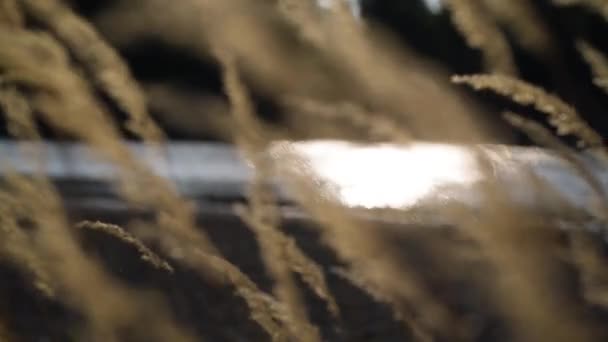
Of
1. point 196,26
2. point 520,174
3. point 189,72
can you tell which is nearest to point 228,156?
point 189,72

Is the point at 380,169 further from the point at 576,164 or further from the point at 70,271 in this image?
the point at 576,164

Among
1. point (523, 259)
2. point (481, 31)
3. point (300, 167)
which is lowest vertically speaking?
point (523, 259)

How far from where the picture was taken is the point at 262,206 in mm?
1479

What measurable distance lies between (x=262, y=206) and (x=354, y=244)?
0.21m

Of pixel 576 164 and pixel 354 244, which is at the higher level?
pixel 576 164

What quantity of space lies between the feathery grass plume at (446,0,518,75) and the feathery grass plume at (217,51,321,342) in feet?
1.05

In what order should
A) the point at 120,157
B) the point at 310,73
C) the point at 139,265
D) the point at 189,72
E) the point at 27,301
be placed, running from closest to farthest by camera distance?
the point at 120,157
the point at 310,73
the point at 27,301
the point at 139,265
the point at 189,72

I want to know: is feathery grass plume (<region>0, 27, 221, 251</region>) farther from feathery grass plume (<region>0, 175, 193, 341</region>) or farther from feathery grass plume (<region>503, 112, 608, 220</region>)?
feathery grass plume (<region>503, 112, 608, 220</region>)

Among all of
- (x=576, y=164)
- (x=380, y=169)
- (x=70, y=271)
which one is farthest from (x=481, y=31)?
(x=380, y=169)

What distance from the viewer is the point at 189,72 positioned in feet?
30.1

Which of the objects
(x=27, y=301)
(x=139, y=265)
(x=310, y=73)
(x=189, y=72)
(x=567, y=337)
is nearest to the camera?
(x=567, y=337)

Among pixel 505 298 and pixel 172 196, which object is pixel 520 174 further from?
pixel 172 196

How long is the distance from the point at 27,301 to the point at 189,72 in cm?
662

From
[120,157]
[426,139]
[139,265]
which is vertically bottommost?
[120,157]
